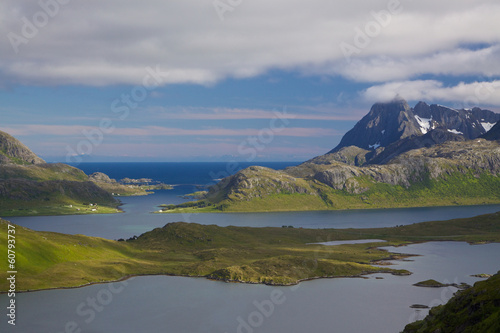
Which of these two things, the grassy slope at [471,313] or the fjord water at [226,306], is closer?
the grassy slope at [471,313]

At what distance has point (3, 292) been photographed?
14462cm

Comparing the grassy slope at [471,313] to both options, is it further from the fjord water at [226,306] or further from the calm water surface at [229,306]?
the fjord water at [226,306]

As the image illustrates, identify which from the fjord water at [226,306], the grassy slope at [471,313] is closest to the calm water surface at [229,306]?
the fjord water at [226,306]

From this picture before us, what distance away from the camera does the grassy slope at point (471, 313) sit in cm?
7788

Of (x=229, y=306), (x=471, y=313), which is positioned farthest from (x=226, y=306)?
(x=471, y=313)

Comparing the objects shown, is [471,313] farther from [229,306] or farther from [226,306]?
[226,306]

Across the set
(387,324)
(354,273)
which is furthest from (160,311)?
(354,273)

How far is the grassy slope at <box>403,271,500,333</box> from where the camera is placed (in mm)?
77875

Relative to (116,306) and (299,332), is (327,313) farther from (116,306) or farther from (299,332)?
(116,306)

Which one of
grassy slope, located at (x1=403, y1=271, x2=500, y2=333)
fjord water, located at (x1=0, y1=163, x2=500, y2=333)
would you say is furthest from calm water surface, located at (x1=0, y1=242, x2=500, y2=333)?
grassy slope, located at (x1=403, y1=271, x2=500, y2=333)

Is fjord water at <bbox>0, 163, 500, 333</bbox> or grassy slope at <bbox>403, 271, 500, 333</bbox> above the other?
grassy slope at <bbox>403, 271, 500, 333</bbox>

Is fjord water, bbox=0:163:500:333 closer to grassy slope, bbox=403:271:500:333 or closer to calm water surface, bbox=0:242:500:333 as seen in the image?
calm water surface, bbox=0:242:500:333

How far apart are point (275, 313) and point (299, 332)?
17.8m

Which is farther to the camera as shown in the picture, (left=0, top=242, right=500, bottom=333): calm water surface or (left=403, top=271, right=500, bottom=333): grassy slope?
(left=0, top=242, right=500, bottom=333): calm water surface
